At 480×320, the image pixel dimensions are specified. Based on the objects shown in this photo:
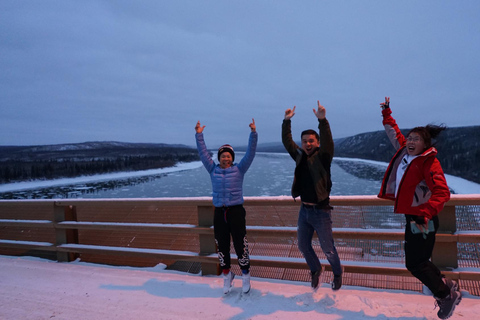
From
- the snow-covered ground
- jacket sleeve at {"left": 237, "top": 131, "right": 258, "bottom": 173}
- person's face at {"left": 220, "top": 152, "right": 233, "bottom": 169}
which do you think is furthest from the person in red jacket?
person's face at {"left": 220, "top": 152, "right": 233, "bottom": 169}

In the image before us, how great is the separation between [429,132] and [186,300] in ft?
9.72

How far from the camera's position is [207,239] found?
3.90 metres

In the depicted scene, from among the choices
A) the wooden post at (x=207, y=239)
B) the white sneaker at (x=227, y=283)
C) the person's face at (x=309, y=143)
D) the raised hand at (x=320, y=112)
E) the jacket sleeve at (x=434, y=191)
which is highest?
the raised hand at (x=320, y=112)

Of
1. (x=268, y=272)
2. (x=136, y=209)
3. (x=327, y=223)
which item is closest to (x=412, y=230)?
(x=327, y=223)

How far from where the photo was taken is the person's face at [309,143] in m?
3.21

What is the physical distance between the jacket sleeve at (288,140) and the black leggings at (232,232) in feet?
2.79

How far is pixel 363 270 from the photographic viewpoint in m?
3.31

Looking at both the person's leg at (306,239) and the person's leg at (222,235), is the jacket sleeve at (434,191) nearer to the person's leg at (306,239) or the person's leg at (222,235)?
the person's leg at (306,239)

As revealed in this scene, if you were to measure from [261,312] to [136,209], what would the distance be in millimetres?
2530

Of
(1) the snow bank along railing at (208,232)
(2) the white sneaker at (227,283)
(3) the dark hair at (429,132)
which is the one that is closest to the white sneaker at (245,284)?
(2) the white sneaker at (227,283)

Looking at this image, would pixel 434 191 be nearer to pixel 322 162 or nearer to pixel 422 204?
pixel 422 204

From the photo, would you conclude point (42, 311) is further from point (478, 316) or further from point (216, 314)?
point (478, 316)

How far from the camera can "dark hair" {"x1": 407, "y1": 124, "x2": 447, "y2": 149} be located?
2.64m

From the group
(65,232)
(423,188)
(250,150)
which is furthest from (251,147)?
(65,232)
